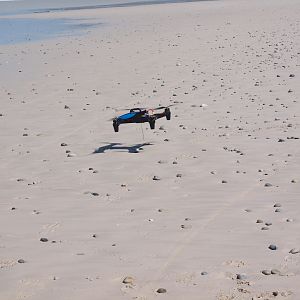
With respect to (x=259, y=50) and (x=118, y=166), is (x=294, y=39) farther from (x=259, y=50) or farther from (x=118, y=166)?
(x=118, y=166)

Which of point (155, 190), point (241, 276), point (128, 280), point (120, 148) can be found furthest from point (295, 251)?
point (120, 148)

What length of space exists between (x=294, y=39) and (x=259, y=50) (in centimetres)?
477

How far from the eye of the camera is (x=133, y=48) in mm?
39875

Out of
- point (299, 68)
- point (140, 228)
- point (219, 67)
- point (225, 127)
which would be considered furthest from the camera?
point (219, 67)

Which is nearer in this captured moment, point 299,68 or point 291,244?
point 291,244

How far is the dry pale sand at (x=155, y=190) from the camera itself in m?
7.96

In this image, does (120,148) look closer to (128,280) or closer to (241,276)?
(128,280)

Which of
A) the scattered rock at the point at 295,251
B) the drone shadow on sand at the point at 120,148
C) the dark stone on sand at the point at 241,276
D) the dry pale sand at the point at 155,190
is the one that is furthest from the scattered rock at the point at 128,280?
the drone shadow on sand at the point at 120,148

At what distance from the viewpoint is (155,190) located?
37.7 ft

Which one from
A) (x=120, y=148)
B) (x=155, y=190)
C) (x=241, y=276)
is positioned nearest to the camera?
(x=241, y=276)

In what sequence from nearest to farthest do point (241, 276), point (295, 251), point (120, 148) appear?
1. point (241, 276)
2. point (295, 251)
3. point (120, 148)

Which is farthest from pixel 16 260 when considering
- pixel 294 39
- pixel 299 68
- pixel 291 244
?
pixel 294 39

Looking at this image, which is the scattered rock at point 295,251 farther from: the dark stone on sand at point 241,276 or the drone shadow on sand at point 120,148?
the drone shadow on sand at point 120,148

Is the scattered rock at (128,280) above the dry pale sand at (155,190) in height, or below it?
above
